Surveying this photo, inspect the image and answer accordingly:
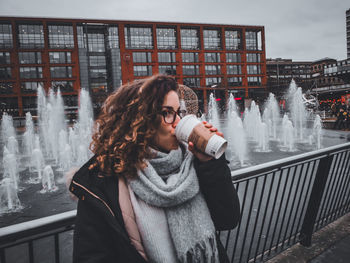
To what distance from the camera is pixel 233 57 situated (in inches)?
2327

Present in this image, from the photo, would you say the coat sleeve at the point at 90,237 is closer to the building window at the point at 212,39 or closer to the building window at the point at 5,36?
the building window at the point at 5,36

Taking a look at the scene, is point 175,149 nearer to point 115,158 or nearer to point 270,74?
point 115,158

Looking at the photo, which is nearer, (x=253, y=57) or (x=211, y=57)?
(x=211, y=57)

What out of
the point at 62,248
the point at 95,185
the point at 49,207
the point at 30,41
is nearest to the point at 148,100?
the point at 95,185

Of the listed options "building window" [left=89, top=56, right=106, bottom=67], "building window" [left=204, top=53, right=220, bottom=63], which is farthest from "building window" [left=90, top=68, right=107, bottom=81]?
"building window" [left=204, top=53, right=220, bottom=63]

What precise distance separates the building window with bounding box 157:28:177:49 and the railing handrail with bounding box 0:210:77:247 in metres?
57.1

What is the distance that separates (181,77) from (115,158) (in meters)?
55.0

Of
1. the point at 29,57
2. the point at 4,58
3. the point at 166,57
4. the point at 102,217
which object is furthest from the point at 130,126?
the point at 4,58

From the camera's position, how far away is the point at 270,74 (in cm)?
9394

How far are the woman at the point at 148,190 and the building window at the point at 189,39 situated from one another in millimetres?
58758

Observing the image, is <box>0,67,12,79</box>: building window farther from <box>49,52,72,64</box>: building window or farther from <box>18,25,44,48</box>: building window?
<box>49,52,72,64</box>: building window

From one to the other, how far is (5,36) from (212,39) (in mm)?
45352

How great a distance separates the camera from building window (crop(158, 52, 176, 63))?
5422cm

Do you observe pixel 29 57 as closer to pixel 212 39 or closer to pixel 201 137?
pixel 212 39
